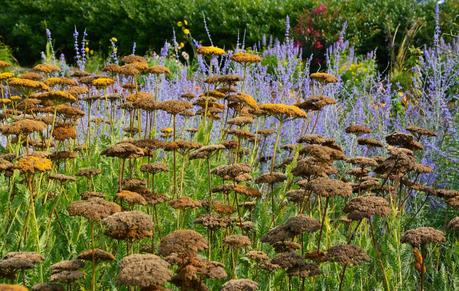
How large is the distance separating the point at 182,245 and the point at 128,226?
0.18m

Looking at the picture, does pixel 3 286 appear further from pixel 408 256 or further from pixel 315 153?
pixel 408 256

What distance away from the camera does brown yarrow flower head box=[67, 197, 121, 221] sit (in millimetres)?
2518

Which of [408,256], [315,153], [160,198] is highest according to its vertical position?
[315,153]

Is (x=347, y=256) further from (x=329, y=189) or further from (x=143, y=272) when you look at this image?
(x=143, y=272)

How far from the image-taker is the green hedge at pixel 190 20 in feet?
40.6

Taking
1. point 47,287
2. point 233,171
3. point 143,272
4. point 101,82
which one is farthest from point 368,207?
point 101,82

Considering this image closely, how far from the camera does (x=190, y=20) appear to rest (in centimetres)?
1343

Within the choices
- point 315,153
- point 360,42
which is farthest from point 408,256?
point 360,42

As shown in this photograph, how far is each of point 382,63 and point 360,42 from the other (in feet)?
1.67

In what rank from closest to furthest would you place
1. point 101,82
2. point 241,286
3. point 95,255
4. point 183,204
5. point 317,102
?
1. point 241,286
2. point 95,255
3. point 183,204
4. point 317,102
5. point 101,82

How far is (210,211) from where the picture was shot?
335 centimetres

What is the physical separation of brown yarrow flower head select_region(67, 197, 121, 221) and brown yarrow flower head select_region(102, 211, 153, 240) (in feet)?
0.57

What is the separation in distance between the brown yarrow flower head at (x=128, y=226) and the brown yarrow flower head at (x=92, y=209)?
17cm

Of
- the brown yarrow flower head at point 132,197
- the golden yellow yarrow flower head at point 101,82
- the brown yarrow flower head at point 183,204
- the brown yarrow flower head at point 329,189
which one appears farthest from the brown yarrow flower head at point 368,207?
the golden yellow yarrow flower head at point 101,82
